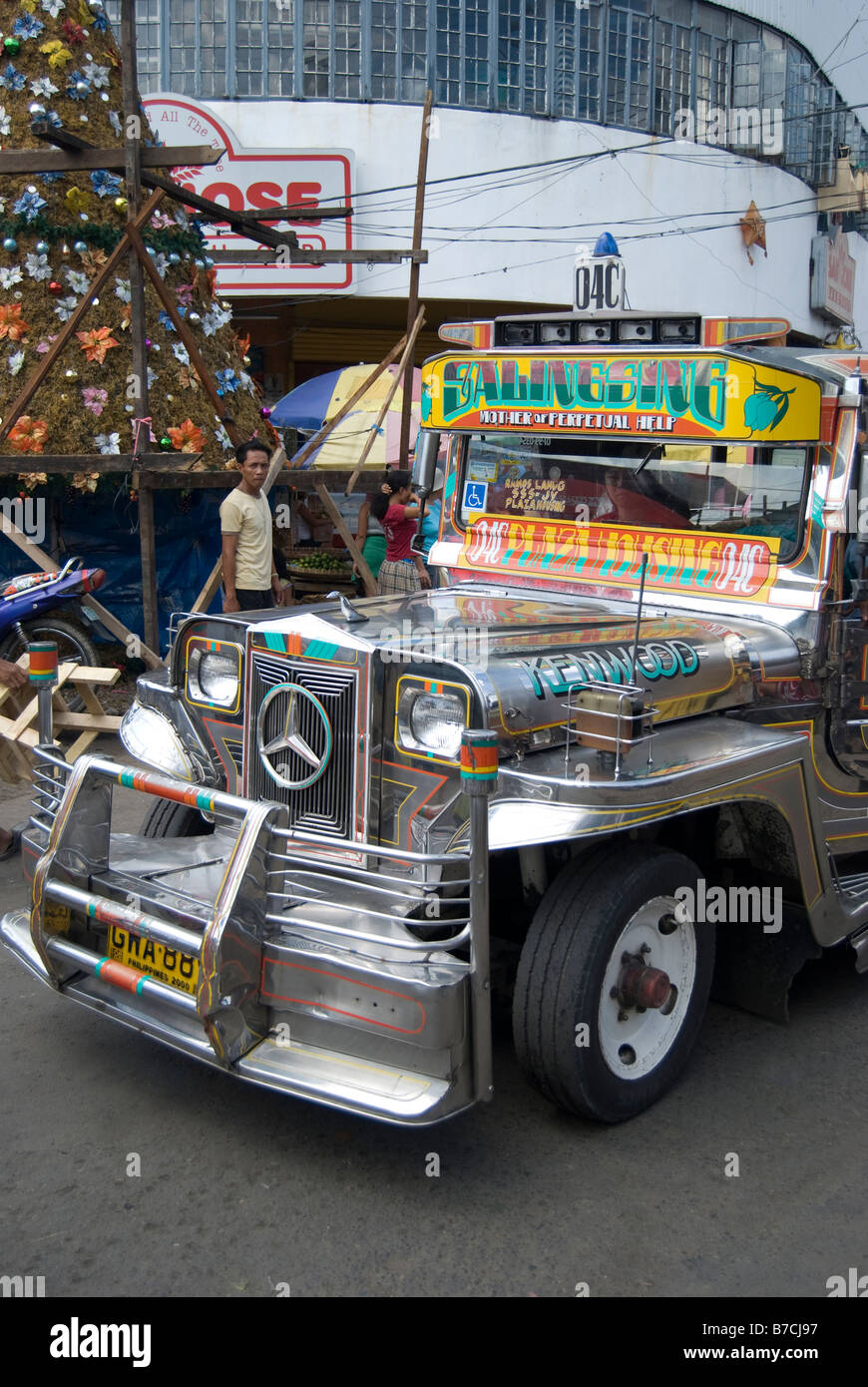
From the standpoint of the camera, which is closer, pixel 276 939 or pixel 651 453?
pixel 276 939

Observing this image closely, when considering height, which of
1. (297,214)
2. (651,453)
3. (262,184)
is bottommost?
(651,453)

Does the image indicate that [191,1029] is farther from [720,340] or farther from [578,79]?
[578,79]

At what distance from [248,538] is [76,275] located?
105 inches

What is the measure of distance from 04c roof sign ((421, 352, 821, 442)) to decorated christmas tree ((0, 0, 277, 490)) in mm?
3683

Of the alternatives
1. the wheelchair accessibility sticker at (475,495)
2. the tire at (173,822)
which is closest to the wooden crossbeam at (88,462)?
the wheelchair accessibility sticker at (475,495)

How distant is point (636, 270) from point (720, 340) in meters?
16.5

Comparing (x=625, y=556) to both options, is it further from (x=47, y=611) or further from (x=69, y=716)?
(x=47, y=611)

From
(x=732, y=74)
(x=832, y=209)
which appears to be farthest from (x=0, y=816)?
(x=832, y=209)

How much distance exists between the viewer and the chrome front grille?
12.0 feet

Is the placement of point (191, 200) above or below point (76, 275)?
above

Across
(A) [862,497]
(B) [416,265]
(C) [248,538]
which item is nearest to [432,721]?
(A) [862,497]

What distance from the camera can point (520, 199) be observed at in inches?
731

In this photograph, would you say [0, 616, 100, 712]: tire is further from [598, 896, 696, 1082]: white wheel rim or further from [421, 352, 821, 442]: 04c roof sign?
[598, 896, 696, 1082]: white wheel rim

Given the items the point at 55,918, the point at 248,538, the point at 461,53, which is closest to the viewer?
the point at 55,918
